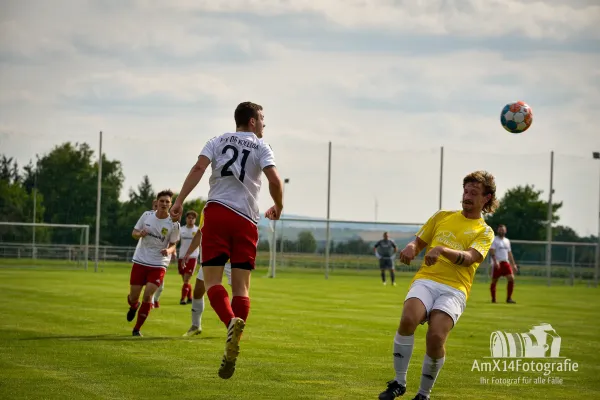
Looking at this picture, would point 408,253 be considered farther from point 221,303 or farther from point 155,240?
point 155,240

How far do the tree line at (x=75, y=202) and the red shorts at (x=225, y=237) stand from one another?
113ft

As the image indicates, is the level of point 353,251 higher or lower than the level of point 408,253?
lower

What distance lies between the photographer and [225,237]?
28.3 ft

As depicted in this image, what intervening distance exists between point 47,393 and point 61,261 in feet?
111

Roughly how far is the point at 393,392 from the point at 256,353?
3.88 m

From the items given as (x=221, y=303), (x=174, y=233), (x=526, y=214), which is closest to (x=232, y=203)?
(x=221, y=303)

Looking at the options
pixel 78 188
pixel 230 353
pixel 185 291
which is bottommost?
pixel 185 291

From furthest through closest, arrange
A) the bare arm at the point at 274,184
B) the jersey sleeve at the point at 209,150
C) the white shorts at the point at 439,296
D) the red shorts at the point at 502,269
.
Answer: the red shorts at the point at 502,269
the jersey sleeve at the point at 209,150
the bare arm at the point at 274,184
the white shorts at the point at 439,296

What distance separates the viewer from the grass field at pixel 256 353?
8.81 m

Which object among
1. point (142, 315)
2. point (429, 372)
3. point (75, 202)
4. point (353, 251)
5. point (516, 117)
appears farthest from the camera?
point (353, 251)

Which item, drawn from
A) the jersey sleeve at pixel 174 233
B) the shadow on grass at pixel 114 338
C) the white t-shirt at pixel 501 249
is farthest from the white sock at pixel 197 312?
the white t-shirt at pixel 501 249

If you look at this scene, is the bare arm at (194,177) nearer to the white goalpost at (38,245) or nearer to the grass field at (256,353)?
the grass field at (256,353)

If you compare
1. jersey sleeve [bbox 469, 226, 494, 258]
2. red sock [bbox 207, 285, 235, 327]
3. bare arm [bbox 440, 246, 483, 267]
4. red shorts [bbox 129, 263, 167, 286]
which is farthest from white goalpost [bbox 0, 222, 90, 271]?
bare arm [bbox 440, 246, 483, 267]

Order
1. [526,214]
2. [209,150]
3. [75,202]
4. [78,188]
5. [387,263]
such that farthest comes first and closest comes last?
[526,214] < [78,188] < [75,202] < [387,263] < [209,150]
